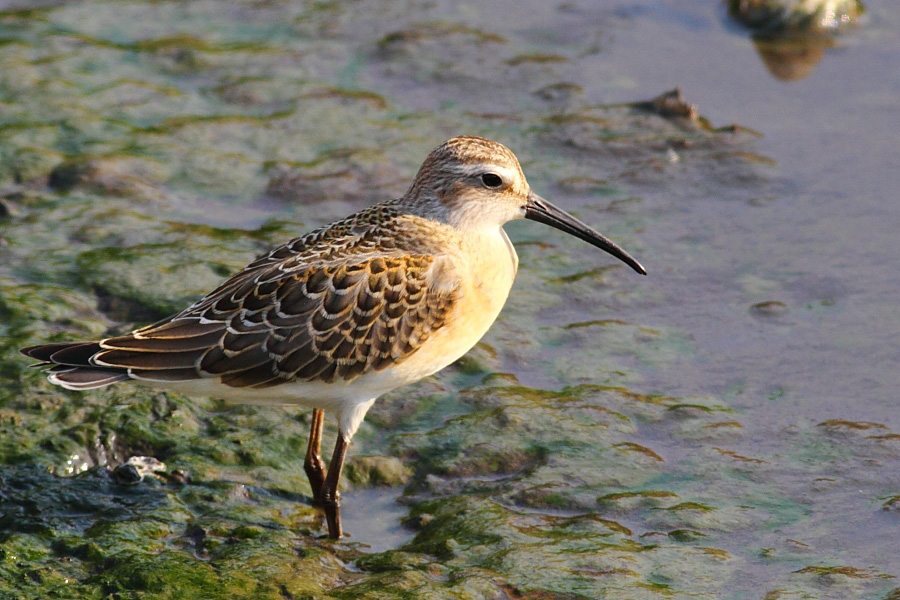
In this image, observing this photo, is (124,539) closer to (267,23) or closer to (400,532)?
(400,532)

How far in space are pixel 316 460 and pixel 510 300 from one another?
91.6 inches

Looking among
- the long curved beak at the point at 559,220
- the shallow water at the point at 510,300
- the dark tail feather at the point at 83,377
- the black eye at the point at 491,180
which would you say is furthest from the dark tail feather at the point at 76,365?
the long curved beak at the point at 559,220

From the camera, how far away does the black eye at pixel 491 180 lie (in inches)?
257

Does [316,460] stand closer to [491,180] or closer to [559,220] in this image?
[491,180]

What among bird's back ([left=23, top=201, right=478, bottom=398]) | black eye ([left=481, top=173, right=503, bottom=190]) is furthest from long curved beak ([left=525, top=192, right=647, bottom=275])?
bird's back ([left=23, top=201, right=478, bottom=398])

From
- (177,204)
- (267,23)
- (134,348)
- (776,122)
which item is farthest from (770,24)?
(134,348)

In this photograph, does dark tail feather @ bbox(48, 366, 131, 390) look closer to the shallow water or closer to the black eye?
the shallow water

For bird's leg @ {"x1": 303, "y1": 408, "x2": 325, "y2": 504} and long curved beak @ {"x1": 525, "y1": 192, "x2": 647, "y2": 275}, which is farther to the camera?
long curved beak @ {"x1": 525, "y1": 192, "x2": 647, "y2": 275}

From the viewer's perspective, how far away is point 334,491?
6367 mm

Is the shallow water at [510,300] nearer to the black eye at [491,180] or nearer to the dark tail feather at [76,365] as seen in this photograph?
the dark tail feather at [76,365]

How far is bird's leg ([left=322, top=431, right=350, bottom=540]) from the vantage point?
6.36 metres

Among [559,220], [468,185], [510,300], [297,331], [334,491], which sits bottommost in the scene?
[334,491]

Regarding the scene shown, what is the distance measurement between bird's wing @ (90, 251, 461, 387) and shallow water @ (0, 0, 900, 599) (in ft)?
2.98

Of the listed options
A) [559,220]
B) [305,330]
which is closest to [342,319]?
[305,330]
